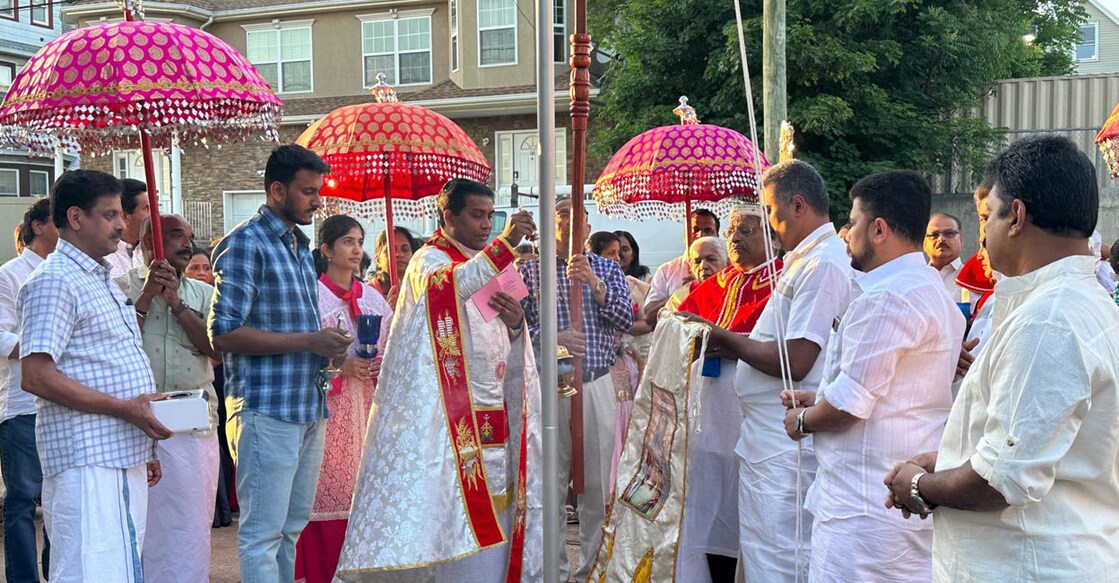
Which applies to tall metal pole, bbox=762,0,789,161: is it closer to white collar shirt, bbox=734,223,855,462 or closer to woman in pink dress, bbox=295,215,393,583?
woman in pink dress, bbox=295,215,393,583

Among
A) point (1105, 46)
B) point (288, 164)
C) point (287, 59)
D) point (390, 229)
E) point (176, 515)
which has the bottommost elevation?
point (176, 515)

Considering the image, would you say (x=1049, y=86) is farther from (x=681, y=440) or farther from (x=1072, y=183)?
(x=1072, y=183)

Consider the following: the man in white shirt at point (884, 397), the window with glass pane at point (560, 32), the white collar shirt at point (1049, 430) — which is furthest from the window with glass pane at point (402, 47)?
the white collar shirt at point (1049, 430)

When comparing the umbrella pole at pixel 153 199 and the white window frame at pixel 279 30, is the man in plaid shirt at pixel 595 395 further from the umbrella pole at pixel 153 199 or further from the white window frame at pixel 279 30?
the white window frame at pixel 279 30

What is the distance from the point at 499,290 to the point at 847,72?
478 inches

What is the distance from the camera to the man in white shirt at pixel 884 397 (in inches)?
134

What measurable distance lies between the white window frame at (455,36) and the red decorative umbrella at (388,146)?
17008 millimetres

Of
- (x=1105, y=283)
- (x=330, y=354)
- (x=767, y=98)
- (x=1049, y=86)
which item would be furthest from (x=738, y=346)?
(x=1049, y=86)

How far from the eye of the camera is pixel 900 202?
3.62 metres

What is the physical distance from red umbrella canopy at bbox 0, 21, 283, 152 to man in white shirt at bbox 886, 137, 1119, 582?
10.9 feet

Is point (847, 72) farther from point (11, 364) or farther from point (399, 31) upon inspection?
point (11, 364)

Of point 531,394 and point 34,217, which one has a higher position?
point 34,217

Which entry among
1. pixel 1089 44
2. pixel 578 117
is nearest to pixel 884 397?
pixel 578 117

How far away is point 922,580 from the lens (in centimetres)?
346
